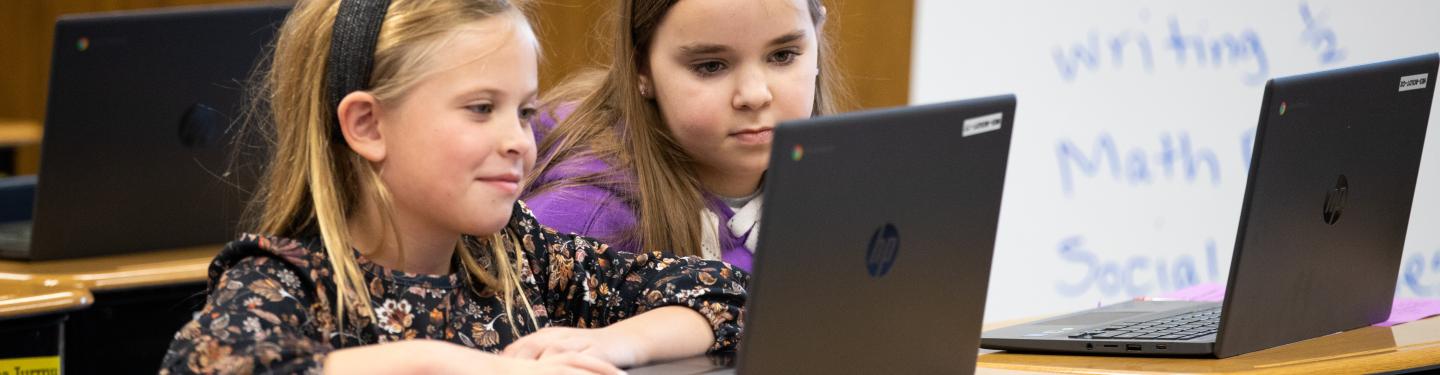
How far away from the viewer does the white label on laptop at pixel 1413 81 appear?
1.53 metres

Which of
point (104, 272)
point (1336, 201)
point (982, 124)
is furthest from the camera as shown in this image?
point (104, 272)

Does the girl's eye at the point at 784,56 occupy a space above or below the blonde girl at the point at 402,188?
above

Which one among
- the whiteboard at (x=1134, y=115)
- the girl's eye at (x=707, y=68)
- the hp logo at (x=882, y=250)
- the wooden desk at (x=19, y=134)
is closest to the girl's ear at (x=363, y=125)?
the hp logo at (x=882, y=250)

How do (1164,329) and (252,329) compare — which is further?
(1164,329)

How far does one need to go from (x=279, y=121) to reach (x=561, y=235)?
27cm

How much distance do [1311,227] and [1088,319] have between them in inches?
10.2

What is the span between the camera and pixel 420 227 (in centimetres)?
124

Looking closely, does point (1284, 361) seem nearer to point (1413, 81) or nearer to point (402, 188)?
point (1413, 81)

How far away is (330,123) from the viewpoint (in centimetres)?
121

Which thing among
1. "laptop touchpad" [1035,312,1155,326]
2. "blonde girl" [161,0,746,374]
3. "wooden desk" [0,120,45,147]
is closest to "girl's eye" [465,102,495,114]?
"blonde girl" [161,0,746,374]

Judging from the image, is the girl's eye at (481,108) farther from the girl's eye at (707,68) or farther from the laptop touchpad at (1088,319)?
the laptop touchpad at (1088,319)

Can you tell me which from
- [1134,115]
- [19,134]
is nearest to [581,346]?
[1134,115]

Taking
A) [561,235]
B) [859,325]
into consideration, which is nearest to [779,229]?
[859,325]

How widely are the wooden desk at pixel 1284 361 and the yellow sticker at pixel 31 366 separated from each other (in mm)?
953
